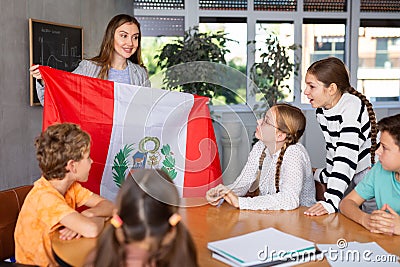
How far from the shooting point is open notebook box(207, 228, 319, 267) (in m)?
1.46

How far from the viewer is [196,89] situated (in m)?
2.05

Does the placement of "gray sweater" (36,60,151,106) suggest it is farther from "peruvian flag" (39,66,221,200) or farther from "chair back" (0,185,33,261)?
"chair back" (0,185,33,261)

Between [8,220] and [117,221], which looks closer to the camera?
[117,221]

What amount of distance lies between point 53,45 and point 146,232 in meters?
2.86

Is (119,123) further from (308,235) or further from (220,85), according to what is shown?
(308,235)

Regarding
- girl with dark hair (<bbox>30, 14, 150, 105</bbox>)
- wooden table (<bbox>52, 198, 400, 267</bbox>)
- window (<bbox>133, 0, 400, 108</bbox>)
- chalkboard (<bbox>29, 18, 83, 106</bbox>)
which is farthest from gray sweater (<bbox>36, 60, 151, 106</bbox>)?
window (<bbox>133, 0, 400, 108</bbox>)

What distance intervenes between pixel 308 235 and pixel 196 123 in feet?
2.51

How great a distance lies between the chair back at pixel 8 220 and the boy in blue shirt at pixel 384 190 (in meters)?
1.30

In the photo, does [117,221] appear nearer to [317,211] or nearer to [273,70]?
[317,211]

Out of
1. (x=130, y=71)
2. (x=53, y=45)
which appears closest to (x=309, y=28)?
(x=53, y=45)

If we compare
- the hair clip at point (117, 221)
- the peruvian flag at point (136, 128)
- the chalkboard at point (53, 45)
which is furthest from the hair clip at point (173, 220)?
the chalkboard at point (53, 45)

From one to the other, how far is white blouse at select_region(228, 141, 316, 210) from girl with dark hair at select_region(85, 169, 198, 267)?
2.96 ft

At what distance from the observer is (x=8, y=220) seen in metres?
2.00

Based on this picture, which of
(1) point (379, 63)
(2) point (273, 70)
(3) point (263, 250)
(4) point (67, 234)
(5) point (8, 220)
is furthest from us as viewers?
(1) point (379, 63)
